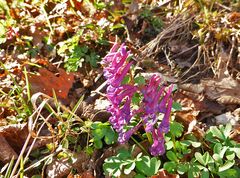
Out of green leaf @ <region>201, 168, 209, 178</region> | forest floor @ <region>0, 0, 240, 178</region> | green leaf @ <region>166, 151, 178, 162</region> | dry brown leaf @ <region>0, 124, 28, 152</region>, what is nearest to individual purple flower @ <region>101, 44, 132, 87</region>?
forest floor @ <region>0, 0, 240, 178</region>

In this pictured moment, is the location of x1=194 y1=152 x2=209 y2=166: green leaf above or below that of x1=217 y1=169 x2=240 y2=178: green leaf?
above

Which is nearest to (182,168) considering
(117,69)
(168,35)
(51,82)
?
(117,69)

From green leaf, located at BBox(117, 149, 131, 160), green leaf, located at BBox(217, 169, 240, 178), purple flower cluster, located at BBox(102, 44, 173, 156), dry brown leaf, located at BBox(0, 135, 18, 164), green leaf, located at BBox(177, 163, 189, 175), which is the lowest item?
green leaf, located at BBox(217, 169, 240, 178)

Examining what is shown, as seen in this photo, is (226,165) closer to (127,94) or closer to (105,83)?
(127,94)

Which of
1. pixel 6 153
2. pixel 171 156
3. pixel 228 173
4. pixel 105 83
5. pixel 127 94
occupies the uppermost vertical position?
pixel 127 94

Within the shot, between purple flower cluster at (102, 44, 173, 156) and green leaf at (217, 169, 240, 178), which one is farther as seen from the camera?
green leaf at (217, 169, 240, 178)

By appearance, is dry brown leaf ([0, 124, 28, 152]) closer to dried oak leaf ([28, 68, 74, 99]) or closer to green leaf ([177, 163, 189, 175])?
dried oak leaf ([28, 68, 74, 99])

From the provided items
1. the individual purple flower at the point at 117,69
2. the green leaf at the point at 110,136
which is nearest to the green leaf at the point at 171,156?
the green leaf at the point at 110,136

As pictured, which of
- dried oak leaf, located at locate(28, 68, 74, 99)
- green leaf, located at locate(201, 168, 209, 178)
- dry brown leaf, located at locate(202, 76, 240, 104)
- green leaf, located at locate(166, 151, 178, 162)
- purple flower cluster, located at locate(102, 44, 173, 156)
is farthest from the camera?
dried oak leaf, located at locate(28, 68, 74, 99)

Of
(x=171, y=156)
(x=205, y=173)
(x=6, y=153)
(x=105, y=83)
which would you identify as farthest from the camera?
(x=105, y=83)
